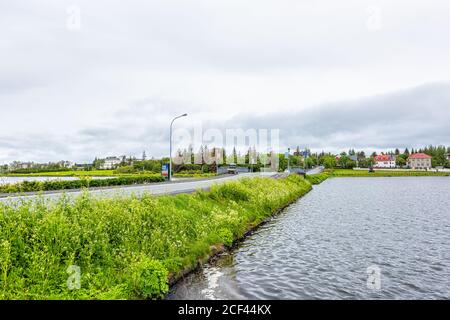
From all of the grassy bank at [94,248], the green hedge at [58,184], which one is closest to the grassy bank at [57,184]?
the green hedge at [58,184]

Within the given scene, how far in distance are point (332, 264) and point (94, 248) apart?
1093cm

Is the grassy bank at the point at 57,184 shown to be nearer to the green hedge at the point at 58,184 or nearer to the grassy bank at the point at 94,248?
the green hedge at the point at 58,184

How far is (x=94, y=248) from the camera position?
11727 mm

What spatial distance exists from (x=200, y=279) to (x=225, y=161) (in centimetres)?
13167

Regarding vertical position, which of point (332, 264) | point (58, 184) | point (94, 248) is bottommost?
point (332, 264)

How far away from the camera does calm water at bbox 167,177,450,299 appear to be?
12922 millimetres

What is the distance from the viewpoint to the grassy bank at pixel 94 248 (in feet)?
31.4

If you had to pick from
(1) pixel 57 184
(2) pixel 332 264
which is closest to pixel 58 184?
(1) pixel 57 184

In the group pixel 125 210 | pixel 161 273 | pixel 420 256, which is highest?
pixel 125 210

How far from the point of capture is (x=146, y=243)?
531 inches

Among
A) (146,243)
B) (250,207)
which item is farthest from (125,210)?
(250,207)

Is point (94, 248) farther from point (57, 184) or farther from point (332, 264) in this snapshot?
point (57, 184)
